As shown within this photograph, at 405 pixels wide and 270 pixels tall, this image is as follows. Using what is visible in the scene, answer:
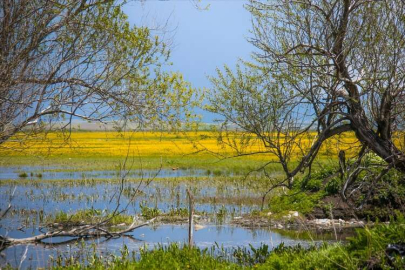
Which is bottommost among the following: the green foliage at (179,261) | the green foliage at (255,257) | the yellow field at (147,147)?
the green foliage at (255,257)

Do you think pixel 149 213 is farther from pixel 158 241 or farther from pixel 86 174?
pixel 86 174

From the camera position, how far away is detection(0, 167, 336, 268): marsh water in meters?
14.0

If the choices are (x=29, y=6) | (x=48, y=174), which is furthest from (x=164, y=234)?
(x=48, y=174)

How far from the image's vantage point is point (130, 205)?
67.8ft

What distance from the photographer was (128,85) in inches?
567

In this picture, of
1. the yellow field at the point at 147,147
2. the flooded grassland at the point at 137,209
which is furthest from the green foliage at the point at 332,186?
the flooded grassland at the point at 137,209

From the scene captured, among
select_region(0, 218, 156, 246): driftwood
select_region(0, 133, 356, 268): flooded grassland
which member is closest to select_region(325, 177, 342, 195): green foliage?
select_region(0, 133, 356, 268): flooded grassland

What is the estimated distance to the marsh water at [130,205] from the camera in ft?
45.9

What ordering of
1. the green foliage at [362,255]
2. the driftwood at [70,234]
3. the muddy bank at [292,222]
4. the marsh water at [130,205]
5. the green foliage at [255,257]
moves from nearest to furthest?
the green foliage at [362,255] < the green foliage at [255,257] < the driftwood at [70,234] < the marsh water at [130,205] < the muddy bank at [292,222]

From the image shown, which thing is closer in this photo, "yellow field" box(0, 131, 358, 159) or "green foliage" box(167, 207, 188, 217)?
"yellow field" box(0, 131, 358, 159)

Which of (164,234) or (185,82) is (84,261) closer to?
(164,234)

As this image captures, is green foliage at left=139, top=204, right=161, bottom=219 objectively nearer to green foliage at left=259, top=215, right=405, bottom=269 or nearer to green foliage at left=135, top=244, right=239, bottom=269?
green foliage at left=135, top=244, right=239, bottom=269

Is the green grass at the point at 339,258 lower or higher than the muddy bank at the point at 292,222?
higher

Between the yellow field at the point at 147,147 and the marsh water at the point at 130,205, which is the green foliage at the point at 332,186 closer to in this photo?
the yellow field at the point at 147,147
